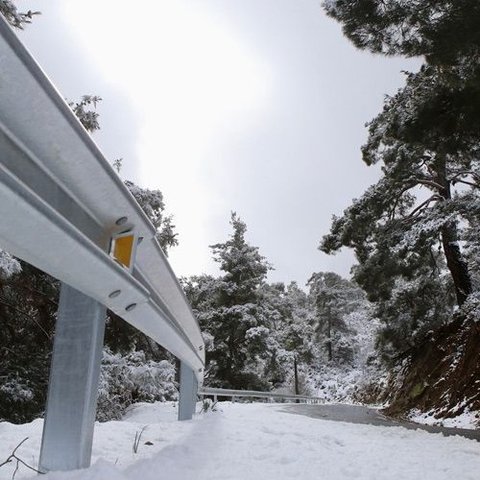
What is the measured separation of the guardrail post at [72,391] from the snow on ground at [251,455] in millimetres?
127

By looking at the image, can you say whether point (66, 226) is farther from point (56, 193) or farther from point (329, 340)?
point (329, 340)

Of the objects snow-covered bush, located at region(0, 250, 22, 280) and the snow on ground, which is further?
snow-covered bush, located at region(0, 250, 22, 280)

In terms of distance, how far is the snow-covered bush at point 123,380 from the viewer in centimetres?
923

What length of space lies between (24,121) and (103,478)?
1.81 metres

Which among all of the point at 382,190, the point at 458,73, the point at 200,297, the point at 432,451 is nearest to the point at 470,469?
the point at 432,451

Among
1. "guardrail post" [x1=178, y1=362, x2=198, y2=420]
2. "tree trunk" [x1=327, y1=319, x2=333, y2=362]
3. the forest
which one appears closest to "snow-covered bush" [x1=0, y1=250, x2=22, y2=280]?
the forest

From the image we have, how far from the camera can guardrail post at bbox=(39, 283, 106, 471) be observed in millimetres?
2658

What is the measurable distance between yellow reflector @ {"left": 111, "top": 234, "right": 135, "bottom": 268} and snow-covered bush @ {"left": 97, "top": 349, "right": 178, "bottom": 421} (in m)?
6.97

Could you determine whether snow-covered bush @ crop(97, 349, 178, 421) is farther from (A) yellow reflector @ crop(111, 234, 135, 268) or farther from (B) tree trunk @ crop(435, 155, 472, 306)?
(B) tree trunk @ crop(435, 155, 472, 306)

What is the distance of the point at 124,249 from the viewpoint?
2791 millimetres

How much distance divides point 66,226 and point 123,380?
8.47 m

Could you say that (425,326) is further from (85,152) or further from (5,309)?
(85,152)

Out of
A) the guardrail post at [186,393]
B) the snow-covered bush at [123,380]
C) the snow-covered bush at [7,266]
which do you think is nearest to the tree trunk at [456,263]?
the snow-covered bush at [123,380]

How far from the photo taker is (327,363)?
61812mm
